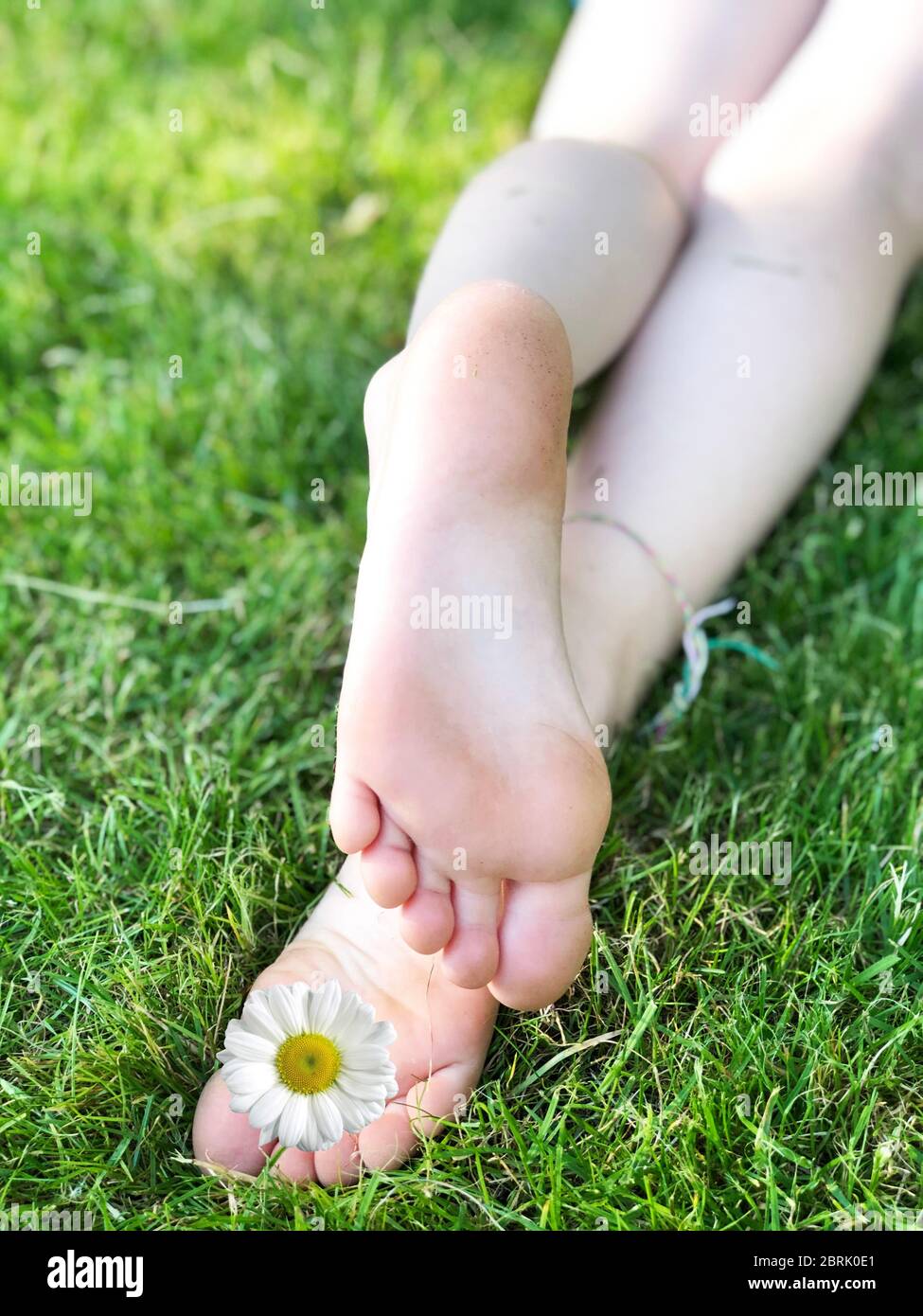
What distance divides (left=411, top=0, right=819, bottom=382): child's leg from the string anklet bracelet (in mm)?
141

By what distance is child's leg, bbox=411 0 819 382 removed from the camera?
1.06 m

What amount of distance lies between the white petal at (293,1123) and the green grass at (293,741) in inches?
1.5

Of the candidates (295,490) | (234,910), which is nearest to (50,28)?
(295,490)

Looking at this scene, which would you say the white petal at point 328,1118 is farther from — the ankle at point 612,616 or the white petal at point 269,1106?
the ankle at point 612,616

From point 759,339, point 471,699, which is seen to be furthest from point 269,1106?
point 759,339

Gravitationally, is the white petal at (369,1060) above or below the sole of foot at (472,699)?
below

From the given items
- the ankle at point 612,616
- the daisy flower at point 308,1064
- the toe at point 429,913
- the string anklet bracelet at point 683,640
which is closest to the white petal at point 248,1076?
the daisy flower at point 308,1064

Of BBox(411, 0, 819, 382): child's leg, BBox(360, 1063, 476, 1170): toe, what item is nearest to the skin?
BBox(360, 1063, 476, 1170): toe

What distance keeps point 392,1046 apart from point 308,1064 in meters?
0.07

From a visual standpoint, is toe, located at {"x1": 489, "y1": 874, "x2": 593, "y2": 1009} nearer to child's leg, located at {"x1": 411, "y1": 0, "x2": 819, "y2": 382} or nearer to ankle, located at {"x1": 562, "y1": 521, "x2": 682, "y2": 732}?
ankle, located at {"x1": 562, "y1": 521, "x2": 682, "y2": 732}

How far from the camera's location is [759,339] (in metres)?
1.15

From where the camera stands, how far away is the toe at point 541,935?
84cm
